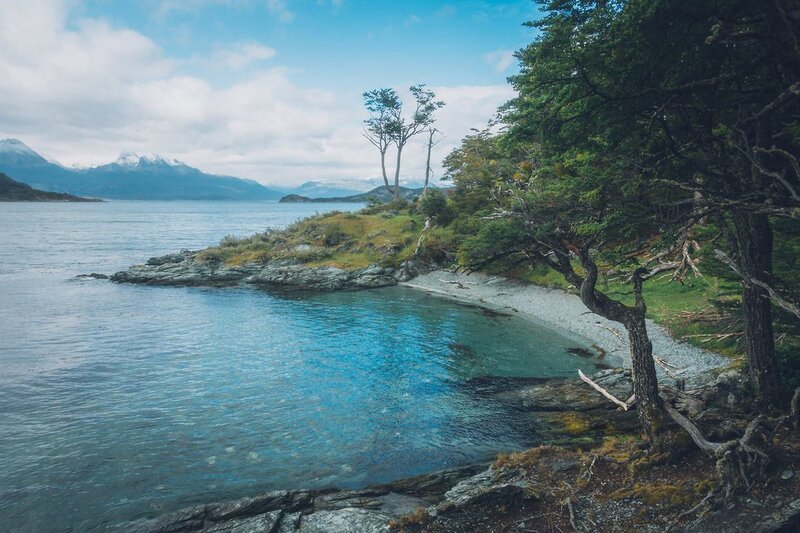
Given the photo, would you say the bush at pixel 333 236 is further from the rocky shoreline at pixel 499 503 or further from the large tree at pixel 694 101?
the large tree at pixel 694 101

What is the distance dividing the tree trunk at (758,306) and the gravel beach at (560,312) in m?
5.95

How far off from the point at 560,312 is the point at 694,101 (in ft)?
82.0

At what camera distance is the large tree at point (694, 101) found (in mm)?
9250

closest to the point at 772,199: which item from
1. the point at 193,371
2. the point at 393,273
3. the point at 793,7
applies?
the point at 793,7

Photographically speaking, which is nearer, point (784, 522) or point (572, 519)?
point (784, 522)

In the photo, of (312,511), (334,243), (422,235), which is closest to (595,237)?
(312,511)

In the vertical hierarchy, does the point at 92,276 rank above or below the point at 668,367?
below

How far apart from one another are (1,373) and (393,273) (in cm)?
3508

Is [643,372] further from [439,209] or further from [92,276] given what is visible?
[92,276]

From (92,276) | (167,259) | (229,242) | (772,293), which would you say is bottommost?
(92,276)

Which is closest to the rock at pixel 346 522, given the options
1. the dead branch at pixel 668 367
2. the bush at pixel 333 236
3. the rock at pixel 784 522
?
the rock at pixel 784 522

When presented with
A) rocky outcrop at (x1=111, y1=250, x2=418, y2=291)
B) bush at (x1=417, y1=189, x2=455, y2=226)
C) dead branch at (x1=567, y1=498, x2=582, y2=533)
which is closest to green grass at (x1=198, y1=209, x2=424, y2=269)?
rocky outcrop at (x1=111, y1=250, x2=418, y2=291)

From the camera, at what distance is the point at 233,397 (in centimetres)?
2094

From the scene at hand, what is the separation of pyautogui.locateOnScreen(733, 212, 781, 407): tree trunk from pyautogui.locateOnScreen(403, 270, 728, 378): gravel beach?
5946mm
